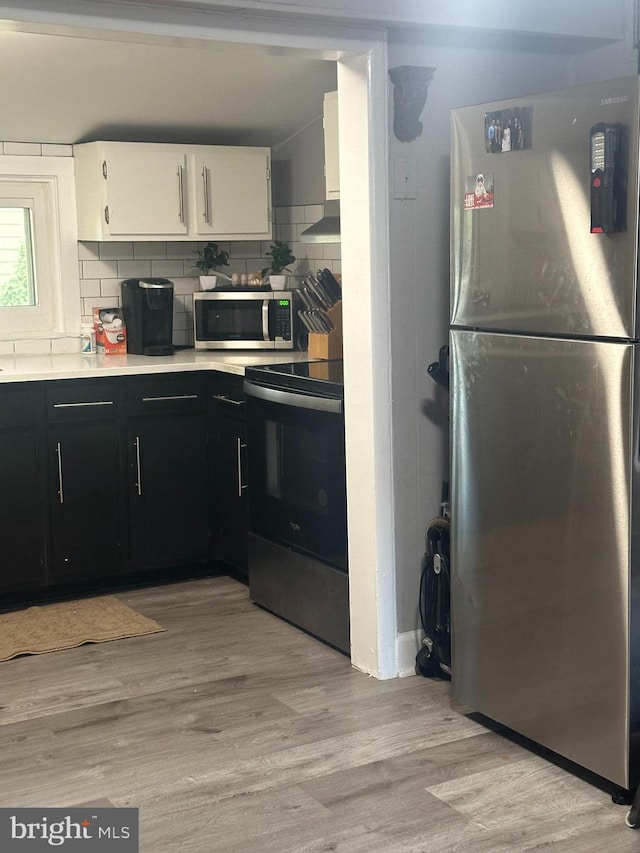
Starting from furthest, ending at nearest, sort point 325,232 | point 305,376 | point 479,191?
point 325,232 → point 305,376 → point 479,191

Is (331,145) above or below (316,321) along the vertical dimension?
above

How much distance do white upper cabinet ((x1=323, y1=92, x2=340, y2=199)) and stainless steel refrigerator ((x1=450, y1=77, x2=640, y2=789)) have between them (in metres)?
1.25

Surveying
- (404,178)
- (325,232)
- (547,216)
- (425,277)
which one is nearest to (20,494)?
(325,232)

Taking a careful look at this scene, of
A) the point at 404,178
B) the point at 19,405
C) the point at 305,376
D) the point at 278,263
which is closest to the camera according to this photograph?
the point at 404,178

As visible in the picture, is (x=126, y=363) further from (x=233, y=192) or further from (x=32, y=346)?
(x=233, y=192)

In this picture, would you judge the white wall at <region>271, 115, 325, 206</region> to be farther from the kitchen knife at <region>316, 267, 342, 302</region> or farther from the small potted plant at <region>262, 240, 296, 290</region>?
the kitchen knife at <region>316, 267, 342, 302</region>

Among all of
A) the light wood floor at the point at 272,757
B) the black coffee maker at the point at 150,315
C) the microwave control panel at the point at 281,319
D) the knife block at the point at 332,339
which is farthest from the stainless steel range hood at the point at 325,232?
the light wood floor at the point at 272,757

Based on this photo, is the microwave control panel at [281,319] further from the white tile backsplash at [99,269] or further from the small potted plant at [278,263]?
the white tile backsplash at [99,269]

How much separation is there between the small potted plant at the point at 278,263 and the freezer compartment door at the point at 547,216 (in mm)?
1986

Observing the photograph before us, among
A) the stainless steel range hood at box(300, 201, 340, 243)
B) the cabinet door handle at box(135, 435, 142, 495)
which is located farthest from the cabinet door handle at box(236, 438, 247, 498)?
the stainless steel range hood at box(300, 201, 340, 243)

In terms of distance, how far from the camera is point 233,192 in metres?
5.04

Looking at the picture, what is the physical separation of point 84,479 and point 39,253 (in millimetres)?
1224

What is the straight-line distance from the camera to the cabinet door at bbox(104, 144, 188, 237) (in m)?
4.78

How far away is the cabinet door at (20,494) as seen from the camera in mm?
4219
